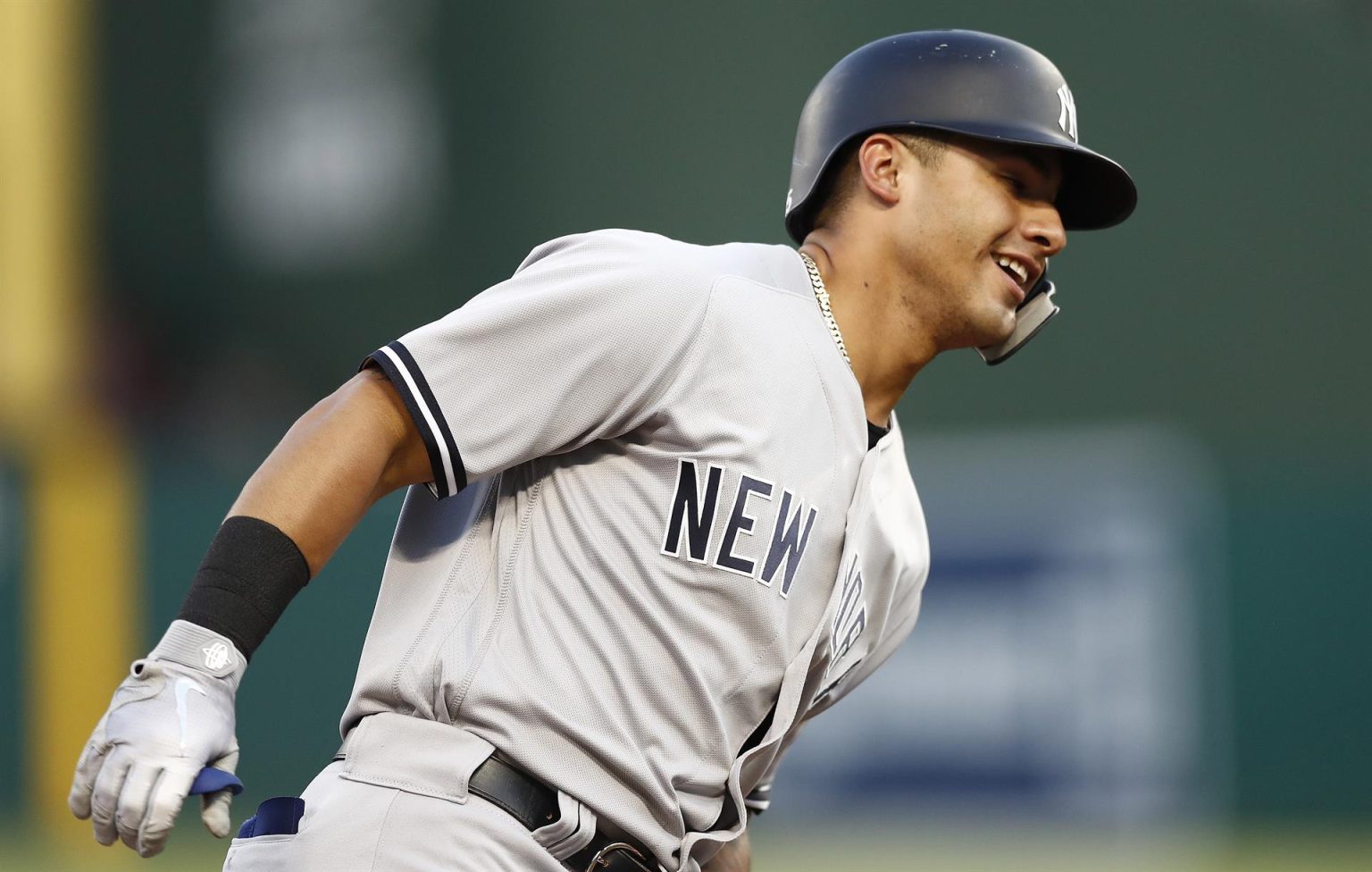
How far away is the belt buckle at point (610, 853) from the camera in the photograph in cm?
249

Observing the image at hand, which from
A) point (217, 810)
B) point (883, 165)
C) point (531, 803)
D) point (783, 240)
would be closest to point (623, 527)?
point (531, 803)

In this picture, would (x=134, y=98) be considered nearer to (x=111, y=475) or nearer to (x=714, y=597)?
(x=111, y=475)

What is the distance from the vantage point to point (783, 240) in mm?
10570

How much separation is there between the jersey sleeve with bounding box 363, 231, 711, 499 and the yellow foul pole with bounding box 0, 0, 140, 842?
22.2 ft

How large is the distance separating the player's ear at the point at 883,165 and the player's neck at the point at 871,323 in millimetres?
93

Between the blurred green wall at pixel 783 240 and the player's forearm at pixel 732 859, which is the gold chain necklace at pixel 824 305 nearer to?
the player's forearm at pixel 732 859

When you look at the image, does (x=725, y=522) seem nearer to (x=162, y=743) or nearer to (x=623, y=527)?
(x=623, y=527)

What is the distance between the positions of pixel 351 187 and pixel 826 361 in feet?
37.9

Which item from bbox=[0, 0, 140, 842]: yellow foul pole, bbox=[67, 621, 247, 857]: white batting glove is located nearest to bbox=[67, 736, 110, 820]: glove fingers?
bbox=[67, 621, 247, 857]: white batting glove

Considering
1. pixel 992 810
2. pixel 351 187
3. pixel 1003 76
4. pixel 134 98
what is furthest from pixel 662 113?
pixel 1003 76

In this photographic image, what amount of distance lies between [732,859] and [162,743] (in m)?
1.28

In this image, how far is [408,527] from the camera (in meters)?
2.60

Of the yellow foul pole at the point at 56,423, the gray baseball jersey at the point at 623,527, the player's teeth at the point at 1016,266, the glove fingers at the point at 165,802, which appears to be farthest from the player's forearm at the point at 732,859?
the yellow foul pole at the point at 56,423

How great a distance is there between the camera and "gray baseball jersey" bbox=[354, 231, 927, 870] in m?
2.42
